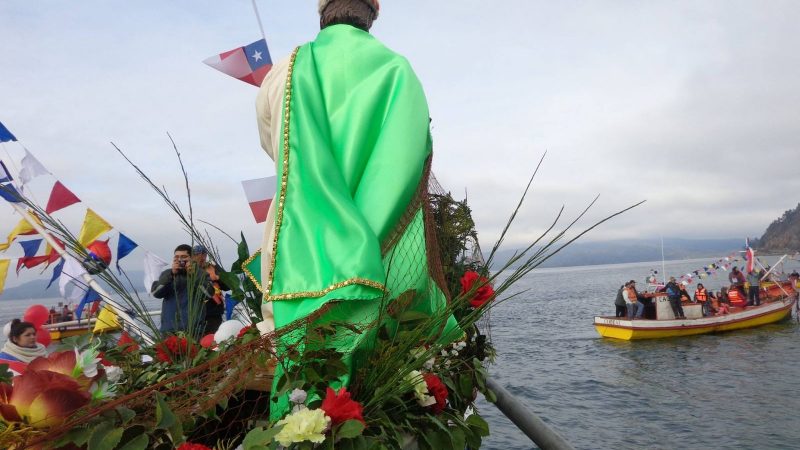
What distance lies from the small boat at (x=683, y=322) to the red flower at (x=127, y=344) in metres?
28.2

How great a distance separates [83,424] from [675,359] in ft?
90.3

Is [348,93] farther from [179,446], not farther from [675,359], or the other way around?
[675,359]

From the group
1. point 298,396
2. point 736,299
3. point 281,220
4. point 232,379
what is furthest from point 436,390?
point 736,299

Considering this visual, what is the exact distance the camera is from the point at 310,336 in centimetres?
157

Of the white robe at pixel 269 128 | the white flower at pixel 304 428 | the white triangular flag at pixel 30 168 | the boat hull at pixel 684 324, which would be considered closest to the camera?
the white flower at pixel 304 428

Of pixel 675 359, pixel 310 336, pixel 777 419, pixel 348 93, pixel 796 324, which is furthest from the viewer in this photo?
pixel 796 324

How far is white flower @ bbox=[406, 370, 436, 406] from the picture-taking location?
5.45 feet

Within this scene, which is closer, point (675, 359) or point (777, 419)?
point (777, 419)

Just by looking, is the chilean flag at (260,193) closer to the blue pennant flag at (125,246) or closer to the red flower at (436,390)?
the red flower at (436,390)

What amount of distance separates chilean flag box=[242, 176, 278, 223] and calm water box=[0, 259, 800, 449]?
349 inches

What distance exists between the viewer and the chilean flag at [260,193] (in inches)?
134

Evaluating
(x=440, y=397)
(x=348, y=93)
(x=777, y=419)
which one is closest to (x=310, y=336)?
(x=440, y=397)

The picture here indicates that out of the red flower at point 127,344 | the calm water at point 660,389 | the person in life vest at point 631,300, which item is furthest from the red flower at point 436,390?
the person in life vest at point 631,300

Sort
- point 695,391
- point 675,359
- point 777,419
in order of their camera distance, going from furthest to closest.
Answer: point 675,359 < point 695,391 < point 777,419
